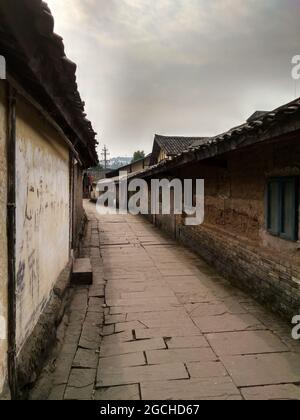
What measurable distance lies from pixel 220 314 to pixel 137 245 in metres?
7.05

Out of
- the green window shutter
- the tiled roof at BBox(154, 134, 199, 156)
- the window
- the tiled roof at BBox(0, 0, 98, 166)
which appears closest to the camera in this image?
the tiled roof at BBox(0, 0, 98, 166)

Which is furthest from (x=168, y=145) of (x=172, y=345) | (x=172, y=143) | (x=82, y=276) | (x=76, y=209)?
(x=172, y=345)

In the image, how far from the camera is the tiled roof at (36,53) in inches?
73.4

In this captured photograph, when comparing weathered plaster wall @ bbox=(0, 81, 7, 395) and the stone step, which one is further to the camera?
the stone step

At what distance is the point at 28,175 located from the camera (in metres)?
3.60

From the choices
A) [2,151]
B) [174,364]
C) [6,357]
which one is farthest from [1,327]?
[174,364]

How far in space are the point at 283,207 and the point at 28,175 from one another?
3996 mm

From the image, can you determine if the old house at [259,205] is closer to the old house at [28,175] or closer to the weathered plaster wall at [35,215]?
the old house at [28,175]

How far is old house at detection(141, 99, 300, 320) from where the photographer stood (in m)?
4.85

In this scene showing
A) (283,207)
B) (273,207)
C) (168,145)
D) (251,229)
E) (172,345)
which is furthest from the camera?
(168,145)

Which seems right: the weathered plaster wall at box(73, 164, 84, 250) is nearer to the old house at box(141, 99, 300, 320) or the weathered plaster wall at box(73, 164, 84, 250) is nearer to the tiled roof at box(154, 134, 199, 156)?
the old house at box(141, 99, 300, 320)

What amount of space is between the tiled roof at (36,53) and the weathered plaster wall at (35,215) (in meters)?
0.34

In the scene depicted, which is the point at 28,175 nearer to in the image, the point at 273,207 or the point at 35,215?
the point at 35,215

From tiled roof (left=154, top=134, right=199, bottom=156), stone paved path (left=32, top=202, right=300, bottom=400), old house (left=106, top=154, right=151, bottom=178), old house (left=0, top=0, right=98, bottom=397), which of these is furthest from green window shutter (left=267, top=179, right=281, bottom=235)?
old house (left=106, top=154, right=151, bottom=178)
